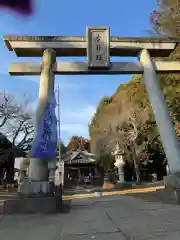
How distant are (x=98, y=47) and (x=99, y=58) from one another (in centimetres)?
43

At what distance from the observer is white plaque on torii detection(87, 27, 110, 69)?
10602 millimetres

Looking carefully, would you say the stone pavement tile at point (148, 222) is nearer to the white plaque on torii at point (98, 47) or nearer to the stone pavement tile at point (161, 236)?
the stone pavement tile at point (161, 236)

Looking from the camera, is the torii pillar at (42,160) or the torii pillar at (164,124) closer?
the torii pillar at (42,160)

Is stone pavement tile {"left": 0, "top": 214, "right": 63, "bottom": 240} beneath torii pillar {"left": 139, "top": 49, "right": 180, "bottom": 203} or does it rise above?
beneath

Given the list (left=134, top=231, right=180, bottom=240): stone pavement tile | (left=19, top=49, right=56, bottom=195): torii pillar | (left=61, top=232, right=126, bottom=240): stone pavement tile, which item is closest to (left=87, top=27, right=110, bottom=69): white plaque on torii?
(left=19, top=49, right=56, bottom=195): torii pillar

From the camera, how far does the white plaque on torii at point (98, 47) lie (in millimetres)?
10602

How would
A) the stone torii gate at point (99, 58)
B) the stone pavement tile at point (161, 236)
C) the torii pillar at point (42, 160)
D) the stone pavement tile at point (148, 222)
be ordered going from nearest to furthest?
the stone pavement tile at point (161, 236) < the stone pavement tile at point (148, 222) < the torii pillar at point (42, 160) < the stone torii gate at point (99, 58)

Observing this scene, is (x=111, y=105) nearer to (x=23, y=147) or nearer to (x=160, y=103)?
(x=23, y=147)

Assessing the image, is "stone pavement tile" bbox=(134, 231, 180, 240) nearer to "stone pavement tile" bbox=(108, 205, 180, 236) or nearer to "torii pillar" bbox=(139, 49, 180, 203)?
"stone pavement tile" bbox=(108, 205, 180, 236)

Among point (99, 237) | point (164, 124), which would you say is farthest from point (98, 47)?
point (99, 237)

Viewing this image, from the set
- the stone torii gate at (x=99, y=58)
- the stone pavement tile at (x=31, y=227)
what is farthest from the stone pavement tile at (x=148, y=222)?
the stone torii gate at (x=99, y=58)

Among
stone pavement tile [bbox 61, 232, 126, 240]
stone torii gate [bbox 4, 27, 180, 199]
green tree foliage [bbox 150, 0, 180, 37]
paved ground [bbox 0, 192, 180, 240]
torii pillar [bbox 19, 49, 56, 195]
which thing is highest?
green tree foliage [bbox 150, 0, 180, 37]

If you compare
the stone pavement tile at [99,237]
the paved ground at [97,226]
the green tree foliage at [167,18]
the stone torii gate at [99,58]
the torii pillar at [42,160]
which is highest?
the green tree foliage at [167,18]

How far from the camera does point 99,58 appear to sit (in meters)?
10.6
